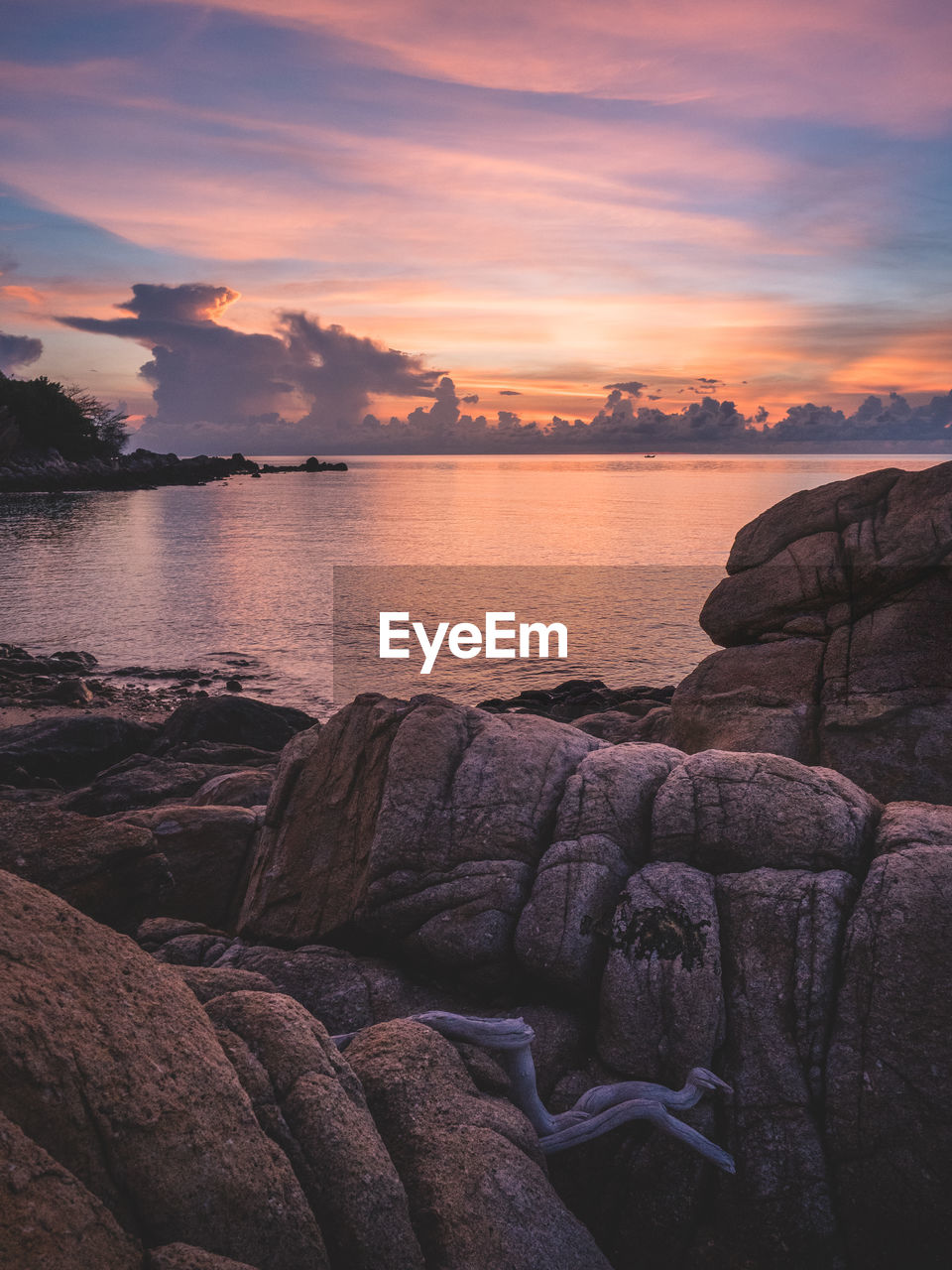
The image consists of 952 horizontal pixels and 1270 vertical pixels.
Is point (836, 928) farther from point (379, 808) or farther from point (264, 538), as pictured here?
point (264, 538)

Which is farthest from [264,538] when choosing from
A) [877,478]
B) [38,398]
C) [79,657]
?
[38,398]

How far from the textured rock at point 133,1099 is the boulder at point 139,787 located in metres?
12.7

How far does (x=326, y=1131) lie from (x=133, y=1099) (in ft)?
4.75

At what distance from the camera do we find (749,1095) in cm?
785

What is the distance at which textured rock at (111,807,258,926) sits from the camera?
12562mm

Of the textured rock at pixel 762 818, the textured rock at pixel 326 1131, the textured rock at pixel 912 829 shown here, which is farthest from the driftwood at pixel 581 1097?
the textured rock at pixel 912 829

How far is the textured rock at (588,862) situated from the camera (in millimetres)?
8922

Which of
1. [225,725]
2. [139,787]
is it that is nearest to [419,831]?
[139,787]

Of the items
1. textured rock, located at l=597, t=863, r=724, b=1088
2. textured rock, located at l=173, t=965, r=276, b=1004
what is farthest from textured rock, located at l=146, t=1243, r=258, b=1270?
textured rock, located at l=597, t=863, r=724, b=1088

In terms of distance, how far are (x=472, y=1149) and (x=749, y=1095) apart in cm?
305

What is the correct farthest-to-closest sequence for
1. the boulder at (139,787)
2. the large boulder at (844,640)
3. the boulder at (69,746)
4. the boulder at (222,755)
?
the boulder at (222,755)
the boulder at (69,746)
the boulder at (139,787)
the large boulder at (844,640)

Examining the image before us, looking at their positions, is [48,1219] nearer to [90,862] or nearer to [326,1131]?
[326,1131]

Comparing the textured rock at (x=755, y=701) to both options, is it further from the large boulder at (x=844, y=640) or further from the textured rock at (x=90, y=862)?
the textured rock at (x=90, y=862)

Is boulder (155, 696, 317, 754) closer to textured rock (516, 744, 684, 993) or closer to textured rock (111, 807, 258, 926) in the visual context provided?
textured rock (111, 807, 258, 926)
